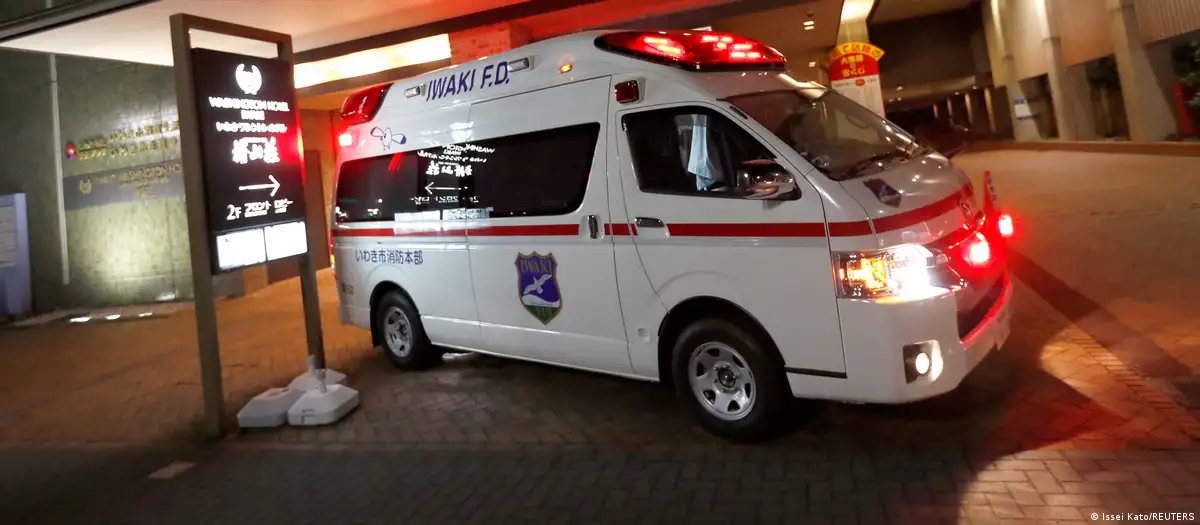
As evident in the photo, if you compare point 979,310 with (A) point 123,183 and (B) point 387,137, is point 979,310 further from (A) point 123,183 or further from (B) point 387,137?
(A) point 123,183

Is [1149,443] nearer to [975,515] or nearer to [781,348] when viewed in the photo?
[975,515]

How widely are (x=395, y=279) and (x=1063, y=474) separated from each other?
5236 mm

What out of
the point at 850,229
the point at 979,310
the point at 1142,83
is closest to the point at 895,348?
the point at 850,229

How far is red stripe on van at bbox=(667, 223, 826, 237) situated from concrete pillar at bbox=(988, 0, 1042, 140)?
94.1 ft

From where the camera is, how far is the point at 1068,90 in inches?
967

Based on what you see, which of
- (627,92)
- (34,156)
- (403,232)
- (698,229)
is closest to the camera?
(698,229)

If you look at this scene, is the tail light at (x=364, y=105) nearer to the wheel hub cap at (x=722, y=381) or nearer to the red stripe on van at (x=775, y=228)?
the red stripe on van at (x=775, y=228)

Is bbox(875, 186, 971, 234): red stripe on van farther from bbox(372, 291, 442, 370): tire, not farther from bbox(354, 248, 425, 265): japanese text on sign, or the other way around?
bbox(372, 291, 442, 370): tire

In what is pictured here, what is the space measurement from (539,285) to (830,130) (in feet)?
7.30

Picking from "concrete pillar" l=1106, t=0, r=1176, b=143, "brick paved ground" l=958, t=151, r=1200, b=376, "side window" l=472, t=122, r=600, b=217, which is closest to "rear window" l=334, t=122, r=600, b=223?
"side window" l=472, t=122, r=600, b=217

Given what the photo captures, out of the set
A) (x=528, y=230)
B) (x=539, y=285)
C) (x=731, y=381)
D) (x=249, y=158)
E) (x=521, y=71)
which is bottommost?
(x=731, y=381)

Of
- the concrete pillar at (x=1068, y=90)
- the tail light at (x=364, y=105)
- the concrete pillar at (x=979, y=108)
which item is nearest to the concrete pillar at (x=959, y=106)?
the concrete pillar at (x=979, y=108)

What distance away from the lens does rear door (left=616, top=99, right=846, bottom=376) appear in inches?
168

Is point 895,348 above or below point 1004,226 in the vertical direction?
below
